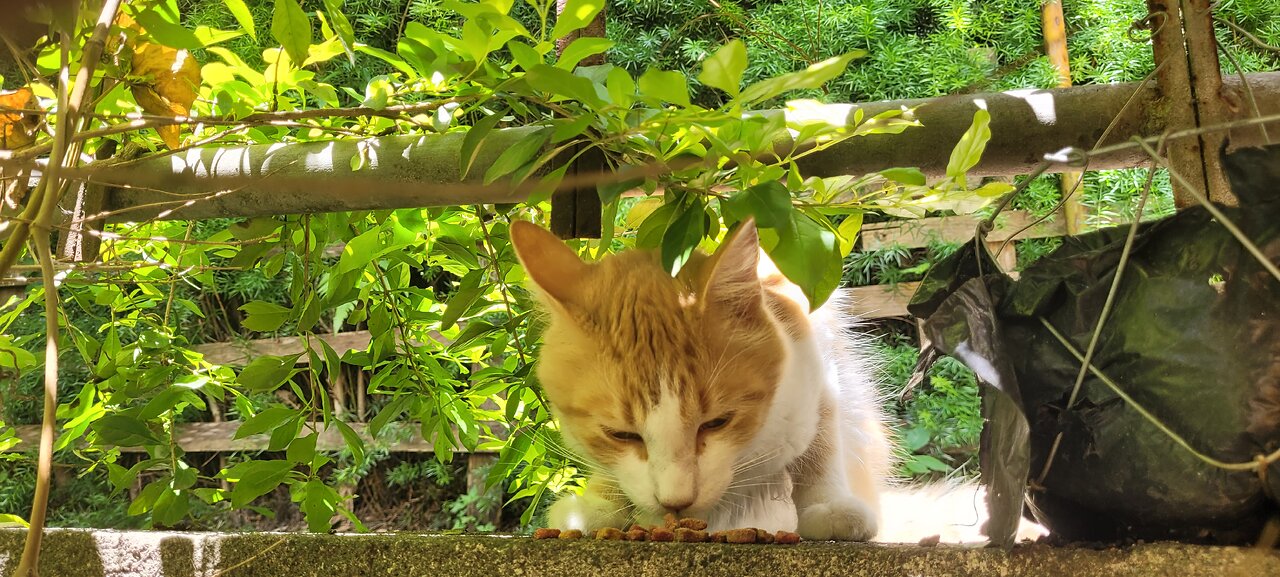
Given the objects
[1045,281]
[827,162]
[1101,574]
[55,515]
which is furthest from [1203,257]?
[55,515]

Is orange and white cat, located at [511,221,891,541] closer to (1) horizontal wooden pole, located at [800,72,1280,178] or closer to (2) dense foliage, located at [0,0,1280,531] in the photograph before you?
(2) dense foliage, located at [0,0,1280,531]

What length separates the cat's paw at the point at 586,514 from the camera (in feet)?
3.58

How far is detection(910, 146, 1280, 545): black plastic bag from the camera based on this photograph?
0.62m

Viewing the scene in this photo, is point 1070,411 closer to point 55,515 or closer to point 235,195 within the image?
point 235,195

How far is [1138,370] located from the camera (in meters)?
0.67

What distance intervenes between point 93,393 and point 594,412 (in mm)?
1019

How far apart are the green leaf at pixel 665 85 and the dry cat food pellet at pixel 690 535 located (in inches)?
16.7

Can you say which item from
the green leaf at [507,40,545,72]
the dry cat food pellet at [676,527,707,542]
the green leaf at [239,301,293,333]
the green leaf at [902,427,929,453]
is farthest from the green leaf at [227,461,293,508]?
the green leaf at [902,427,929,453]

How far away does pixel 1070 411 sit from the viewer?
703 mm

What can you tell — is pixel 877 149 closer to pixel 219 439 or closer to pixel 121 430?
pixel 121 430

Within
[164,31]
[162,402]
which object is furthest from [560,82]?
[162,402]

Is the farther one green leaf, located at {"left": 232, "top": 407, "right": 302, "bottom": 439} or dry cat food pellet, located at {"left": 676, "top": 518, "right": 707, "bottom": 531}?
green leaf, located at {"left": 232, "top": 407, "right": 302, "bottom": 439}

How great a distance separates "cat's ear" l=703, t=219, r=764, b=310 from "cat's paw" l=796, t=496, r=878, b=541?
26 centimetres

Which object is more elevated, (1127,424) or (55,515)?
(1127,424)
